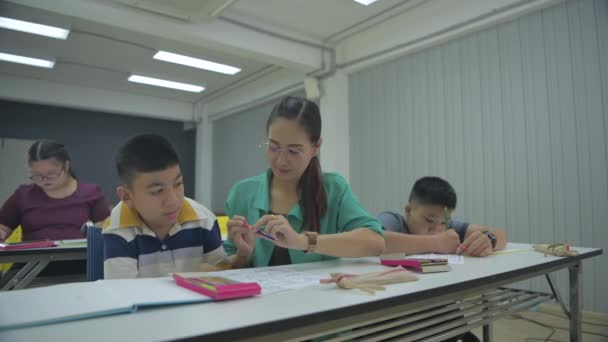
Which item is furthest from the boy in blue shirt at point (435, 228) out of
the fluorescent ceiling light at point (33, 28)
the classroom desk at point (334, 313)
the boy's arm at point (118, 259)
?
the fluorescent ceiling light at point (33, 28)

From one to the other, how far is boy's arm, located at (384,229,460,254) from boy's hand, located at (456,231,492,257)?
0.05 meters

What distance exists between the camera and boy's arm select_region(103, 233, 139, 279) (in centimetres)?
108

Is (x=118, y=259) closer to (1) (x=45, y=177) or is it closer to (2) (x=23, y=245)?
(2) (x=23, y=245)

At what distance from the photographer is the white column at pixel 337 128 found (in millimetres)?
4887

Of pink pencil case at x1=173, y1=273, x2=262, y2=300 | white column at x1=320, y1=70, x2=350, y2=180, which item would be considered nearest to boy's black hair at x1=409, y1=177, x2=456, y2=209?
pink pencil case at x1=173, y1=273, x2=262, y2=300

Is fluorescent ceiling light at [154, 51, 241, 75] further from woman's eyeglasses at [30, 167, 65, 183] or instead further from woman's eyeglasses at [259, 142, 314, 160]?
woman's eyeglasses at [259, 142, 314, 160]

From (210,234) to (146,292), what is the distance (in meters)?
0.49

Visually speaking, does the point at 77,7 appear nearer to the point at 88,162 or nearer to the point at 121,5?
the point at 121,5

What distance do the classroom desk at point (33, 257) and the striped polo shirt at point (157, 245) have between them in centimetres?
93

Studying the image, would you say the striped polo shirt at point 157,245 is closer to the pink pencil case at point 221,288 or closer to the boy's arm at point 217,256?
the boy's arm at point 217,256

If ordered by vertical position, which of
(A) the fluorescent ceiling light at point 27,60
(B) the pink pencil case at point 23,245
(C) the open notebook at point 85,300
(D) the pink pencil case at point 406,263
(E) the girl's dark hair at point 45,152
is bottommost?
(B) the pink pencil case at point 23,245

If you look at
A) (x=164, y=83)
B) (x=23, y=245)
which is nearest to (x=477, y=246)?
(x=23, y=245)

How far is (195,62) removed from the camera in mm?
5645

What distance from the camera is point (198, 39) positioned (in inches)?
164
